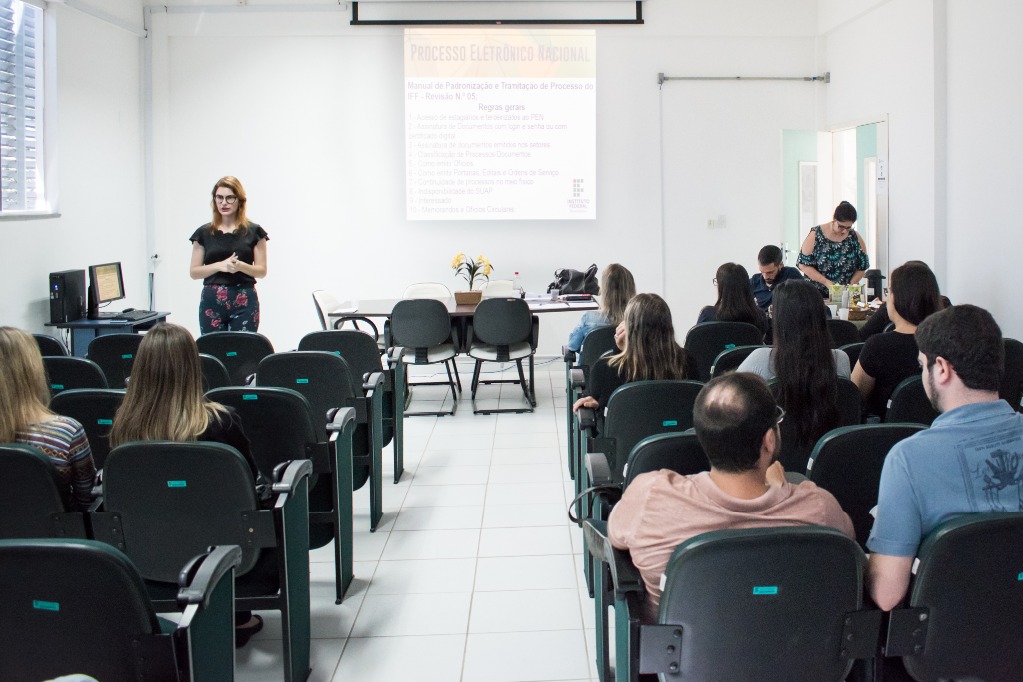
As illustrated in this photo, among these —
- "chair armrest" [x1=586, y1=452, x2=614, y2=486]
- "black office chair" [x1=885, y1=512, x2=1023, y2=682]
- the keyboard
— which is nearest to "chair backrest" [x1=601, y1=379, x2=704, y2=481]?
"chair armrest" [x1=586, y1=452, x2=614, y2=486]

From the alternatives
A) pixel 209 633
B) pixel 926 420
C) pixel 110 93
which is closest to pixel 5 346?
pixel 209 633

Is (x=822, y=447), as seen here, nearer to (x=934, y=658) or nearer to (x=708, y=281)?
(x=934, y=658)

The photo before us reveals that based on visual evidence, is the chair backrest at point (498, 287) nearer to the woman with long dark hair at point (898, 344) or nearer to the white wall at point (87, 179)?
the white wall at point (87, 179)

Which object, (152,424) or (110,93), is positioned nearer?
(152,424)

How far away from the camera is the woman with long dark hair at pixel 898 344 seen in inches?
144

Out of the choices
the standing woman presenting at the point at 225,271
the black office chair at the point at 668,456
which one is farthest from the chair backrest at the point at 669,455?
the standing woman presenting at the point at 225,271

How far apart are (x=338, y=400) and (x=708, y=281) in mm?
5804

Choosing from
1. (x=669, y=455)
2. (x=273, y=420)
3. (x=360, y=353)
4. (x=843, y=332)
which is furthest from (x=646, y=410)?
(x=360, y=353)

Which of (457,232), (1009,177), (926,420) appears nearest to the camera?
(926,420)

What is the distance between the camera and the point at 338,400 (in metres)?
4.29

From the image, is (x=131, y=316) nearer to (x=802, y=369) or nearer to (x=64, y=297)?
(x=64, y=297)

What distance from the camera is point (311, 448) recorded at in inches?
132

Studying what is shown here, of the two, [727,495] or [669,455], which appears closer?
[727,495]

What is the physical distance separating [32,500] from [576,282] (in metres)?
6.44
